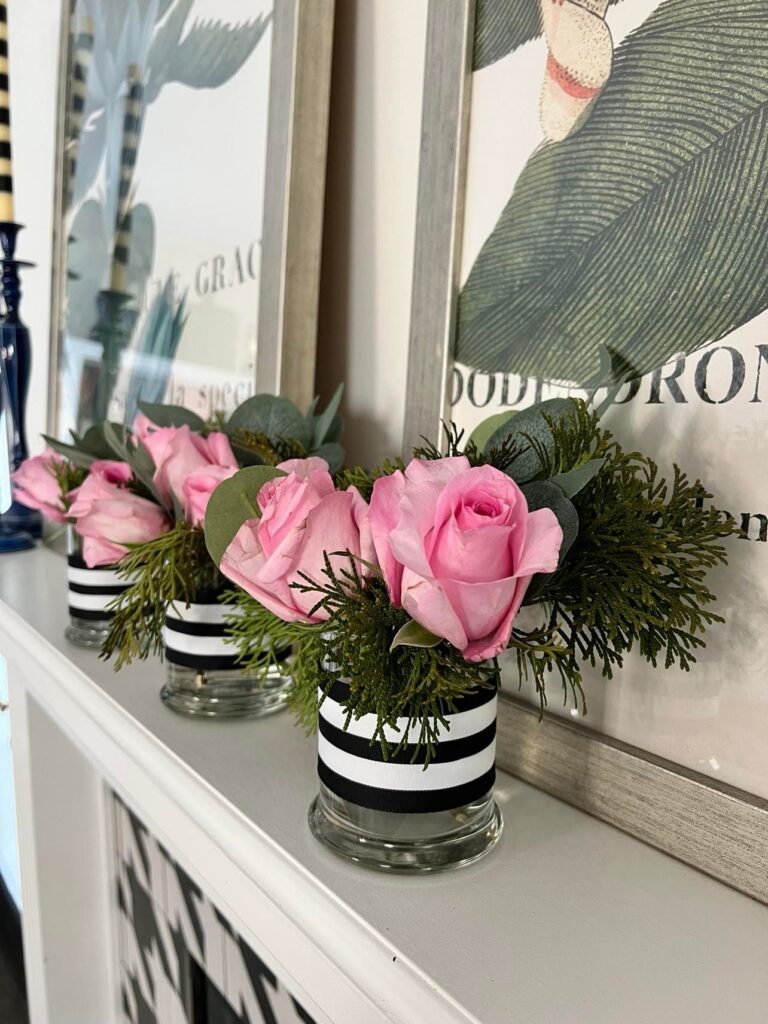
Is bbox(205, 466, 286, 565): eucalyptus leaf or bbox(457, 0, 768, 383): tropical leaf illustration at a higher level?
bbox(457, 0, 768, 383): tropical leaf illustration

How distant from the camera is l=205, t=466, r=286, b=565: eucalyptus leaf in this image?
422 millimetres

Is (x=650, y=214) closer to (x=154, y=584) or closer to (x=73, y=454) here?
(x=154, y=584)

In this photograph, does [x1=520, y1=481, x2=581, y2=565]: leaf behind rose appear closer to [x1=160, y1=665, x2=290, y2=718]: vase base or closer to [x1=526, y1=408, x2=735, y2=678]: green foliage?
[x1=526, y1=408, x2=735, y2=678]: green foliage

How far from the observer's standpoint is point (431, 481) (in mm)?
358

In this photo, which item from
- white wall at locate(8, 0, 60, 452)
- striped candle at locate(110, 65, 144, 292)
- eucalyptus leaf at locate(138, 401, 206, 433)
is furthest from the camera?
white wall at locate(8, 0, 60, 452)

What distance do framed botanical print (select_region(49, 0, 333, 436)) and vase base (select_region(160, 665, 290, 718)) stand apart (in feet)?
0.84

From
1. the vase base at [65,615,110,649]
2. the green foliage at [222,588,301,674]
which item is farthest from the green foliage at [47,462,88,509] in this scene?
the green foliage at [222,588,301,674]

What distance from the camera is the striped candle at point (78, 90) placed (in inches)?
45.6

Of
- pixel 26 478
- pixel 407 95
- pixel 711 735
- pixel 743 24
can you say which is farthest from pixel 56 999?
pixel 743 24

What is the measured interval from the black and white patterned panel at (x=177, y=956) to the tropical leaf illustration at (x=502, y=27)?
2.33 feet

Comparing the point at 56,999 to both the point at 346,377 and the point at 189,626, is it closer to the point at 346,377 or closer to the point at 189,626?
the point at 189,626

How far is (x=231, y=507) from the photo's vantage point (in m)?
0.42

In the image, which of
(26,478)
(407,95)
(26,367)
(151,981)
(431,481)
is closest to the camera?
(431,481)

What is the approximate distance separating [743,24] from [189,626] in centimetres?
47
